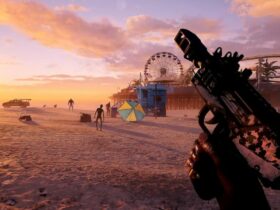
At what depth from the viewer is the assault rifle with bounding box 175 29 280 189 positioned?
73.1 inches

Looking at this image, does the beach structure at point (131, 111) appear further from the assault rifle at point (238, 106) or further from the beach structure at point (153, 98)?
the assault rifle at point (238, 106)

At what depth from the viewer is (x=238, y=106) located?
80.8 inches

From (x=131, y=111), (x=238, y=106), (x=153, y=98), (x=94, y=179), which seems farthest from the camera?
(x=153, y=98)

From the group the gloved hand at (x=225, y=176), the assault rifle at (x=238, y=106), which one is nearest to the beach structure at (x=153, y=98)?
the gloved hand at (x=225, y=176)

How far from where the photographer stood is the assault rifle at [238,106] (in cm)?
186

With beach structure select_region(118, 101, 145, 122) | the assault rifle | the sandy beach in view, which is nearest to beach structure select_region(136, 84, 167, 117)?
beach structure select_region(118, 101, 145, 122)

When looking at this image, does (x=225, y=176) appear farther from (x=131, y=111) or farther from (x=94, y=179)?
(x=131, y=111)

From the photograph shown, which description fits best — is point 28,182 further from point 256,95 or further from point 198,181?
point 256,95

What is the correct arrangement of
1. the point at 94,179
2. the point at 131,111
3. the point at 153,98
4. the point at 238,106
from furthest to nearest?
the point at 153,98 → the point at 131,111 → the point at 94,179 → the point at 238,106

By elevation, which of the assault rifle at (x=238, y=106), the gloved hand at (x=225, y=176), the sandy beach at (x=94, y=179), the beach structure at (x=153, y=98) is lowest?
the sandy beach at (x=94, y=179)

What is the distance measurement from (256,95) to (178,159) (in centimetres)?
1018

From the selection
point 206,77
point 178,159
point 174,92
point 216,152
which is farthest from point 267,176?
point 174,92

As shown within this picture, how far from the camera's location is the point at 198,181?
2.40 metres

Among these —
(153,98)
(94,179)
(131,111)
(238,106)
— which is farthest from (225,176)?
(153,98)
